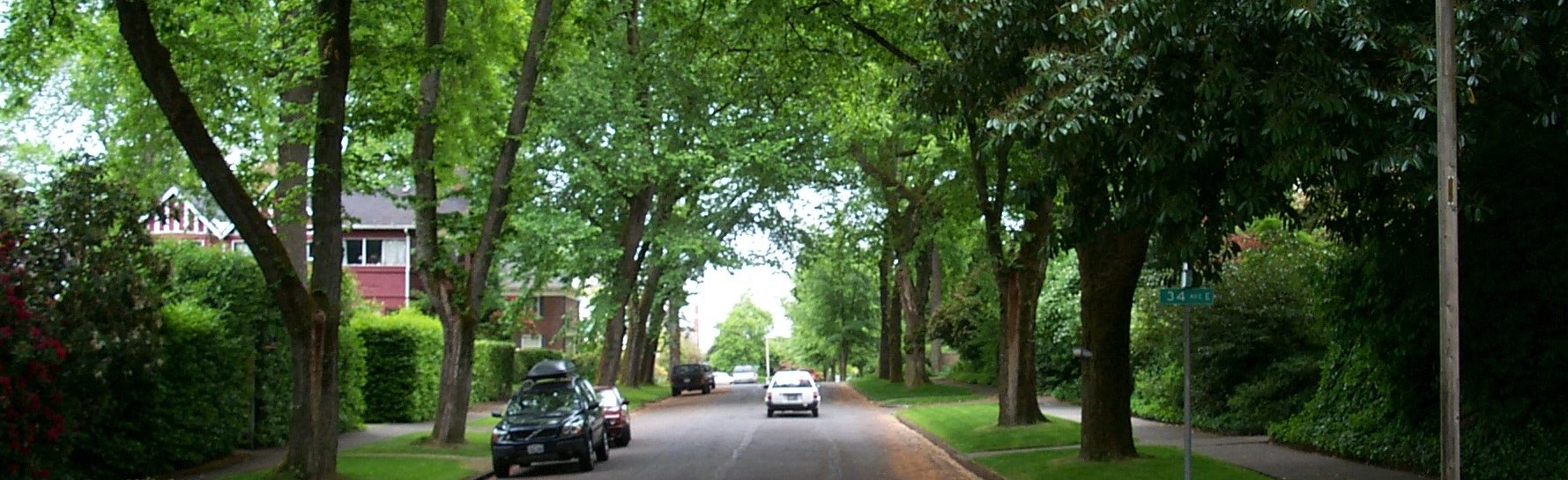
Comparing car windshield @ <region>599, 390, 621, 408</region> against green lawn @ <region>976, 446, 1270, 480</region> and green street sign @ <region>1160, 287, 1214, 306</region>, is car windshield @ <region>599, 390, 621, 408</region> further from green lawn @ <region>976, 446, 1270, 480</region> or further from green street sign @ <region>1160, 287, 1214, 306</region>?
green street sign @ <region>1160, 287, 1214, 306</region>

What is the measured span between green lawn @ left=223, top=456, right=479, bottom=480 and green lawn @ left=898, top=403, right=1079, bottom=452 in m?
8.47

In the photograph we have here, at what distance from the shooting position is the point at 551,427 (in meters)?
21.2

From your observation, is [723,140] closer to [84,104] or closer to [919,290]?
[84,104]

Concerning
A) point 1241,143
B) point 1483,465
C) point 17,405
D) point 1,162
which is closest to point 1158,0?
point 1241,143

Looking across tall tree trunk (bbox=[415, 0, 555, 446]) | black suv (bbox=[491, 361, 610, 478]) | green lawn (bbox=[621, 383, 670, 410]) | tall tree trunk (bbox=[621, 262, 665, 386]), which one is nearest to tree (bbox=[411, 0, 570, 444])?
tall tree trunk (bbox=[415, 0, 555, 446])

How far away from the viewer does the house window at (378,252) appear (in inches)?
2196

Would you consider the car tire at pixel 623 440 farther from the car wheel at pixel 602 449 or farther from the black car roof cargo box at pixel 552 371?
the car wheel at pixel 602 449

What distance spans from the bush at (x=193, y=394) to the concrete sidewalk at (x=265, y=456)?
0.83ft

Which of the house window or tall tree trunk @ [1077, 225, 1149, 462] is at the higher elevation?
the house window

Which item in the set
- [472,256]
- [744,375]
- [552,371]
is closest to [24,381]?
[552,371]

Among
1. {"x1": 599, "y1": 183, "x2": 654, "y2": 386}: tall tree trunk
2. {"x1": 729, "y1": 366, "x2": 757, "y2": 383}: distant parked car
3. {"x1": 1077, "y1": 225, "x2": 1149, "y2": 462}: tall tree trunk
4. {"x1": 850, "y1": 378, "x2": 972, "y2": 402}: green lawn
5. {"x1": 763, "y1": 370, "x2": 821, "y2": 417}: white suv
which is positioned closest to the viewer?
{"x1": 1077, "y1": 225, "x2": 1149, "y2": 462}: tall tree trunk

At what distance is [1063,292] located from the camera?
39.5 meters

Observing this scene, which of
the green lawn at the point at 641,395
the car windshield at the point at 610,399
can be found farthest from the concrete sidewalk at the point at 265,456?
the green lawn at the point at 641,395

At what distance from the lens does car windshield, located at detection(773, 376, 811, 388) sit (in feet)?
131
